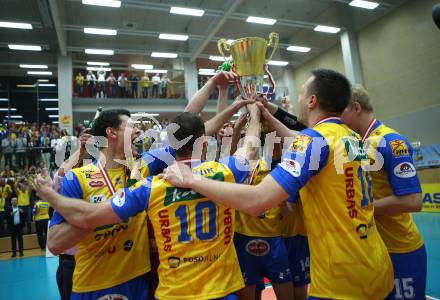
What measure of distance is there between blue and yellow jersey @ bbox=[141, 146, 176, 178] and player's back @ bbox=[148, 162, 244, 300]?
553mm

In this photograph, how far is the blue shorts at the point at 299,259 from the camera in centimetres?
325

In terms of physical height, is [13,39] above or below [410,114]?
above

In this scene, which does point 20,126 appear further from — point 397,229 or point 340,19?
point 397,229

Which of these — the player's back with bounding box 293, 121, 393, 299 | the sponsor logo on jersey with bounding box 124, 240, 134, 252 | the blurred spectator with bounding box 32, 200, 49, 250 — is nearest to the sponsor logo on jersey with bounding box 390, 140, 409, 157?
the player's back with bounding box 293, 121, 393, 299

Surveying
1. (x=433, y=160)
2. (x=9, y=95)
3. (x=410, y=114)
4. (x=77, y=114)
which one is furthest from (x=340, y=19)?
(x=9, y=95)

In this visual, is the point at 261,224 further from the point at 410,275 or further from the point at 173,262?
the point at 173,262

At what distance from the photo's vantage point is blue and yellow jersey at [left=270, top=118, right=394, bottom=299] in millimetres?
1706

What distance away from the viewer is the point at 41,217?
1116 cm

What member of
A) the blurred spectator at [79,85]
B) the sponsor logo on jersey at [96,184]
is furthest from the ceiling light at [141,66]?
the sponsor logo on jersey at [96,184]

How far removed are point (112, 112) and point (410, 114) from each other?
55.6 feet

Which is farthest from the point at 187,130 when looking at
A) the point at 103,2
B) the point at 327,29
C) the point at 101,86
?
the point at 327,29

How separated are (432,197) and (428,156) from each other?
2636mm

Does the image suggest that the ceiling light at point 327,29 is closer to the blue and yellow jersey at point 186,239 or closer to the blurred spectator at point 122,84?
the blurred spectator at point 122,84

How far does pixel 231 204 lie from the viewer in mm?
1731
